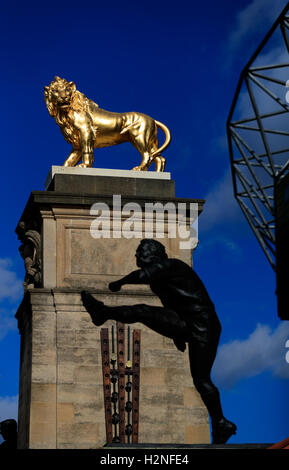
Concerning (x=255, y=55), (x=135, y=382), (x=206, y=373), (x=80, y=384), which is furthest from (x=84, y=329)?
(x=255, y=55)

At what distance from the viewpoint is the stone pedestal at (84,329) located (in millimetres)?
24359

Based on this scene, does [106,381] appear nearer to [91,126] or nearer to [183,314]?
[91,126]

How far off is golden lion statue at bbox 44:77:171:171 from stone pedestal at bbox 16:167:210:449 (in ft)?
2.99

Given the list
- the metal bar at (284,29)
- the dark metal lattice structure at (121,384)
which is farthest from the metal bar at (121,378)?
the metal bar at (284,29)

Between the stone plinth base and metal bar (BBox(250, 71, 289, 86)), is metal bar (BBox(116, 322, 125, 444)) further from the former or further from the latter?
metal bar (BBox(250, 71, 289, 86))

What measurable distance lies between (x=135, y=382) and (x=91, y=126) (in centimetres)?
608

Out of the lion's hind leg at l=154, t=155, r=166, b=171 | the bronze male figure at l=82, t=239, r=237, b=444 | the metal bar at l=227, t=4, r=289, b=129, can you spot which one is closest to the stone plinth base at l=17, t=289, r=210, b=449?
the lion's hind leg at l=154, t=155, r=166, b=171

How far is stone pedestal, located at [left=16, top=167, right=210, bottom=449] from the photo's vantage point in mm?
24359

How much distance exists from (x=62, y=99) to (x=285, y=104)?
33.9ft

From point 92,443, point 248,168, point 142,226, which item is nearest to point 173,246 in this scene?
point 142,226

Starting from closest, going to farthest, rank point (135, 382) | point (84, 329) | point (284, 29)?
point (135, 382) < point (84, 329) < point (284, 29)

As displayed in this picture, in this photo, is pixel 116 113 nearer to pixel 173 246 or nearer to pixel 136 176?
pixel 136 176

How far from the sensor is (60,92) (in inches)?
1062
